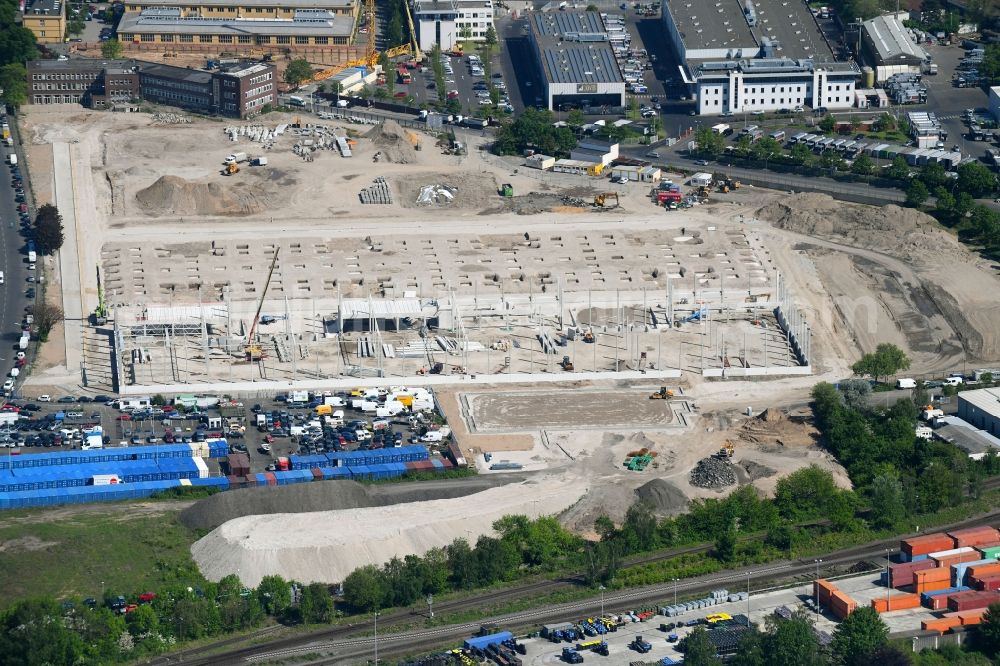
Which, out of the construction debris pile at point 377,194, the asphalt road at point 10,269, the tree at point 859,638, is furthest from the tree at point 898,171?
the tree at point 859,638

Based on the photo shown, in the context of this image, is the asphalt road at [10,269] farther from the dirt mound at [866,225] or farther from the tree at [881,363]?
the dirt mound at [866,225]

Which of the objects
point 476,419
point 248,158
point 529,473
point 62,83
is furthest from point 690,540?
point 62,83

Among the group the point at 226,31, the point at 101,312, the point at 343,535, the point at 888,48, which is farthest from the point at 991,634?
the point at 226,31

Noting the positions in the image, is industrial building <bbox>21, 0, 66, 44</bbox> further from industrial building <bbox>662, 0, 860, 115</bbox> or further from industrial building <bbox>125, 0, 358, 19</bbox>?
industrial building <bbox>662, 0, 860, 115</bbox>

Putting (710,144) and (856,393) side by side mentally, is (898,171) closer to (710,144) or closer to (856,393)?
(710,144)

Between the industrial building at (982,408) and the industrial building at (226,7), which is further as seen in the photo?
the industrial building at (226,7)

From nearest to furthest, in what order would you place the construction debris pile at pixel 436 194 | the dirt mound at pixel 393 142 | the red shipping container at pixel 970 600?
the red shipping container at pixel 970 600, the construction debris pile at pixel 436 194, the dirt mound at pixel 393 142
